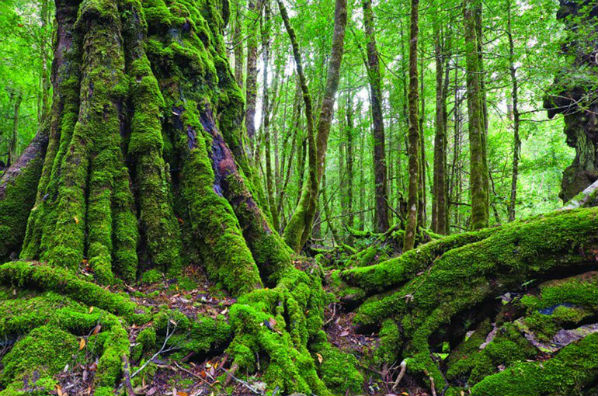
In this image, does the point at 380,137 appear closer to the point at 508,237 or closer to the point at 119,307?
the point at 508,237

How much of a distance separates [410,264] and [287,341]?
235 centimetres

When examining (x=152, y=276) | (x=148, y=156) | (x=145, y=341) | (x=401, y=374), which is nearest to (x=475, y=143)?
(x=401, y=374)

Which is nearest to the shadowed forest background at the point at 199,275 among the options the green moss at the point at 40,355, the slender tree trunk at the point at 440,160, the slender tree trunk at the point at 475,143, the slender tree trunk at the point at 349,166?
the green moss at the point at 40,355

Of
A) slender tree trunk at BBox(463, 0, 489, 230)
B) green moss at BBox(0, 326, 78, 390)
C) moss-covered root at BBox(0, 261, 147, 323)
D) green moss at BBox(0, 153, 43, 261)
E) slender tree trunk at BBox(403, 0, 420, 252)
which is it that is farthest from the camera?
slender tree trunk at BBox(463, 0, 489, 230)

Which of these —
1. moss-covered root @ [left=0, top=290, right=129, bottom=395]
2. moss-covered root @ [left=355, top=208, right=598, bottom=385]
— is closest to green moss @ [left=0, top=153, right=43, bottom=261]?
moss-covered root @ [left=0, top=290, right=129, bottom=395]

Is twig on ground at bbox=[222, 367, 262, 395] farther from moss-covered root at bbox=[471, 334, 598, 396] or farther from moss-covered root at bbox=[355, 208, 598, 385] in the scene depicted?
moss-covered root at bbox=[471, 334, 598, 396]

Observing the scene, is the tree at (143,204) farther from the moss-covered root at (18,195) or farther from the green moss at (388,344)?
the green moss at (388,344)

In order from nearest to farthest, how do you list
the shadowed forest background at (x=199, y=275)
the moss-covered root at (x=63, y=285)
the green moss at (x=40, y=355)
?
the green moss at (x=40, y=355) < the shadowed forest background at (x=199, y=275) < the moss-covered root at (x=63, y=285)

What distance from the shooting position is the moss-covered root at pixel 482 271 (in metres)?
3.53

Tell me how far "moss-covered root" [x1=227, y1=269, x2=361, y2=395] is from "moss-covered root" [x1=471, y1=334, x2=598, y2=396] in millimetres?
1450

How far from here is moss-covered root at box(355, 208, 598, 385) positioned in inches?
139

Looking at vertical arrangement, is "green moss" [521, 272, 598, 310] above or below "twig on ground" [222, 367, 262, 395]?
above

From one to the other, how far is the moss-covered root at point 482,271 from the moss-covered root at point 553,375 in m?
0.67

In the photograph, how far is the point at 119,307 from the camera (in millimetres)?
3094
